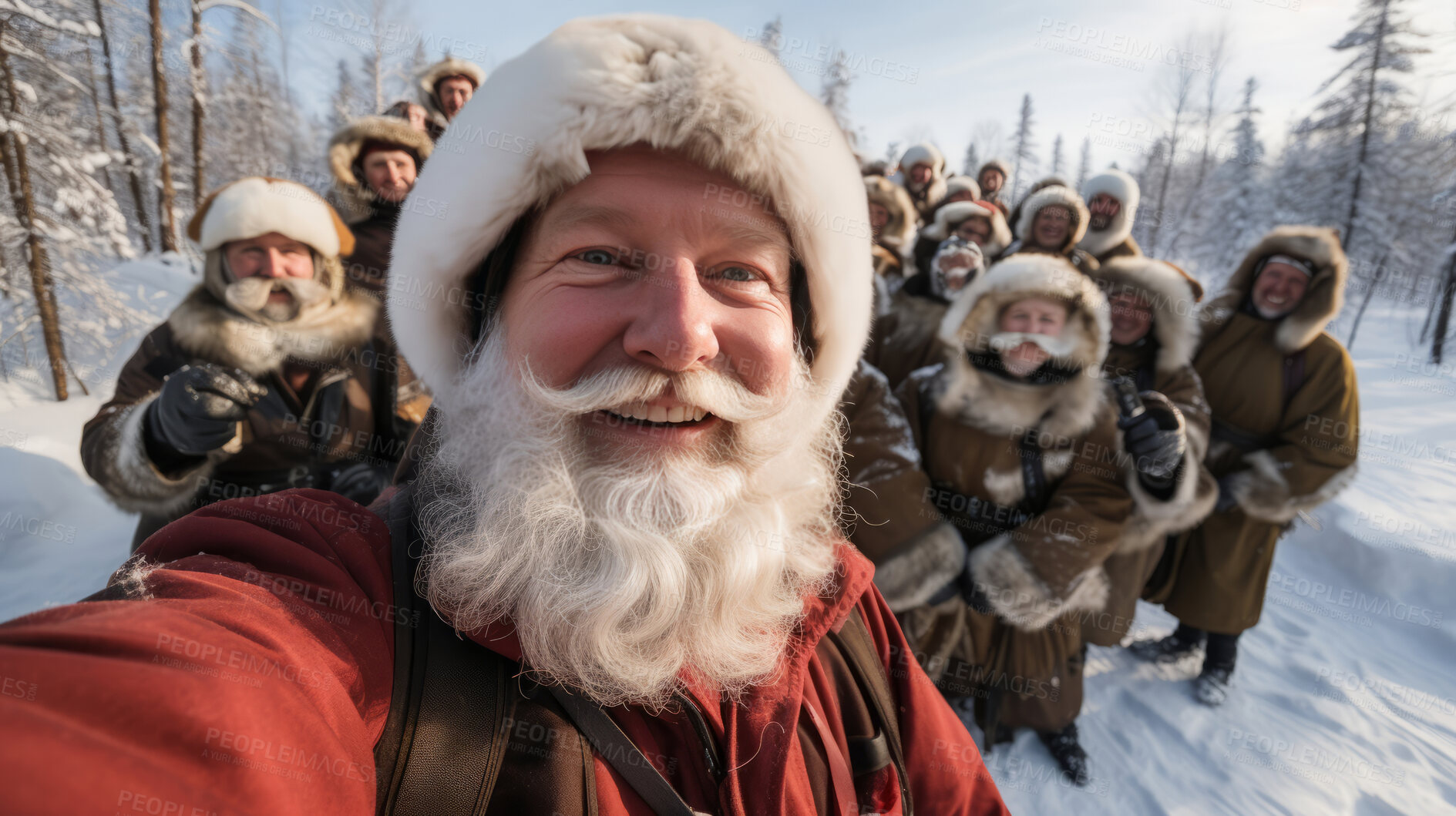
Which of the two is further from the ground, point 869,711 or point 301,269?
point 301,269

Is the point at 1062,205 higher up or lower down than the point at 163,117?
lower down

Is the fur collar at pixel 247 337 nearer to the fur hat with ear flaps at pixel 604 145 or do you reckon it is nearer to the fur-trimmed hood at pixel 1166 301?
the fur hat with ear flaps at pixel 604 145

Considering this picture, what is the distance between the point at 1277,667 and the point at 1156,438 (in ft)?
9.24

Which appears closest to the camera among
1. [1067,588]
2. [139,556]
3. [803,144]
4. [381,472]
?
[139,556]

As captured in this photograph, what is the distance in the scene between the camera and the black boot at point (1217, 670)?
3.47 m

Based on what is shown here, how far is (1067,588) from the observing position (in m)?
2.67

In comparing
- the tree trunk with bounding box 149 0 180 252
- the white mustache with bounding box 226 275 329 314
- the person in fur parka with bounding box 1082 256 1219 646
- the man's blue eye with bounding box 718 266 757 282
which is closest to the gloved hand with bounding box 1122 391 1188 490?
the person in fur parka with bounding box 1082 256 1219 646

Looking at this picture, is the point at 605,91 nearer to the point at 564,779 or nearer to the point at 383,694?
the point at 383,694

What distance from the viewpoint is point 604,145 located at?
43.6 inches

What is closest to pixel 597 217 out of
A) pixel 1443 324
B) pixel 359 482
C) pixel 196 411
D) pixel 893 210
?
pixel 196 411

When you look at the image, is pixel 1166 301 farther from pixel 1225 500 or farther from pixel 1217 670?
pixel 1217 670

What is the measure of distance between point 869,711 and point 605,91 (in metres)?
1.56

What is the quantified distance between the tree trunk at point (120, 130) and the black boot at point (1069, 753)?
9235 mm

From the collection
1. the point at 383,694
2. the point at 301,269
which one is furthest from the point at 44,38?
the point at 383,694
